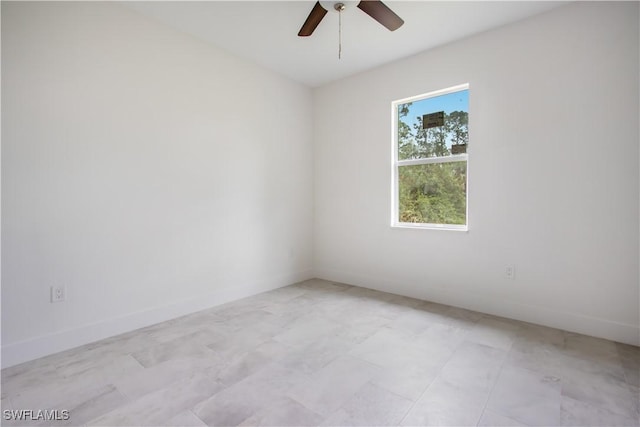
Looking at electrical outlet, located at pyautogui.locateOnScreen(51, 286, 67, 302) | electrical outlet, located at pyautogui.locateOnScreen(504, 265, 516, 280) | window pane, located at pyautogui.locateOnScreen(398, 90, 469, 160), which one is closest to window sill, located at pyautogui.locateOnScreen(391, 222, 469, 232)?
electrical outlet, located at pyautogui.locateOnScreen(504, 265, 516, 280)

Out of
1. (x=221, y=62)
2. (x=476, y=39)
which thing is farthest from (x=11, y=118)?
(x=476, y=39)

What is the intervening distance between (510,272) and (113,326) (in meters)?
3.42

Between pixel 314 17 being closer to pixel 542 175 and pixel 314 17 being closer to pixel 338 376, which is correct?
pixel 542 175

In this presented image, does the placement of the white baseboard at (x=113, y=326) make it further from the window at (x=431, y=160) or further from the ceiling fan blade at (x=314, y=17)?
the ceiling fan blade at (x=314, y=17)

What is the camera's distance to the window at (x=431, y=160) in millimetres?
3170

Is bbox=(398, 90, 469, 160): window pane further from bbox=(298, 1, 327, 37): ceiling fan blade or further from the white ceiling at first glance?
bbox=(298, 1, 327, 37): ceiling fan blade

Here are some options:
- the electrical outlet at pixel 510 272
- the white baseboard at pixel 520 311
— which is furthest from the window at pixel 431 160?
the white baseboard at pixel 520 311

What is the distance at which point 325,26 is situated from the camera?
281 centimetres

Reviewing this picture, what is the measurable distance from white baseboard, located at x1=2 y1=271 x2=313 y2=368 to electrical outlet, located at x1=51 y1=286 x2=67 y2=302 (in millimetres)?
236

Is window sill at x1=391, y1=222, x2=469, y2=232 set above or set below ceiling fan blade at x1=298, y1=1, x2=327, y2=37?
below

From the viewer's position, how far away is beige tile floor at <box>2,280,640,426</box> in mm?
1542

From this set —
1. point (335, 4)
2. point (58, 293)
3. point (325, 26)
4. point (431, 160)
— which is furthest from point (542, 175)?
point (58, 293)

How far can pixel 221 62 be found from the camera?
3.23m

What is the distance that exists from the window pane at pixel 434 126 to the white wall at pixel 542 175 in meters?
0.14
